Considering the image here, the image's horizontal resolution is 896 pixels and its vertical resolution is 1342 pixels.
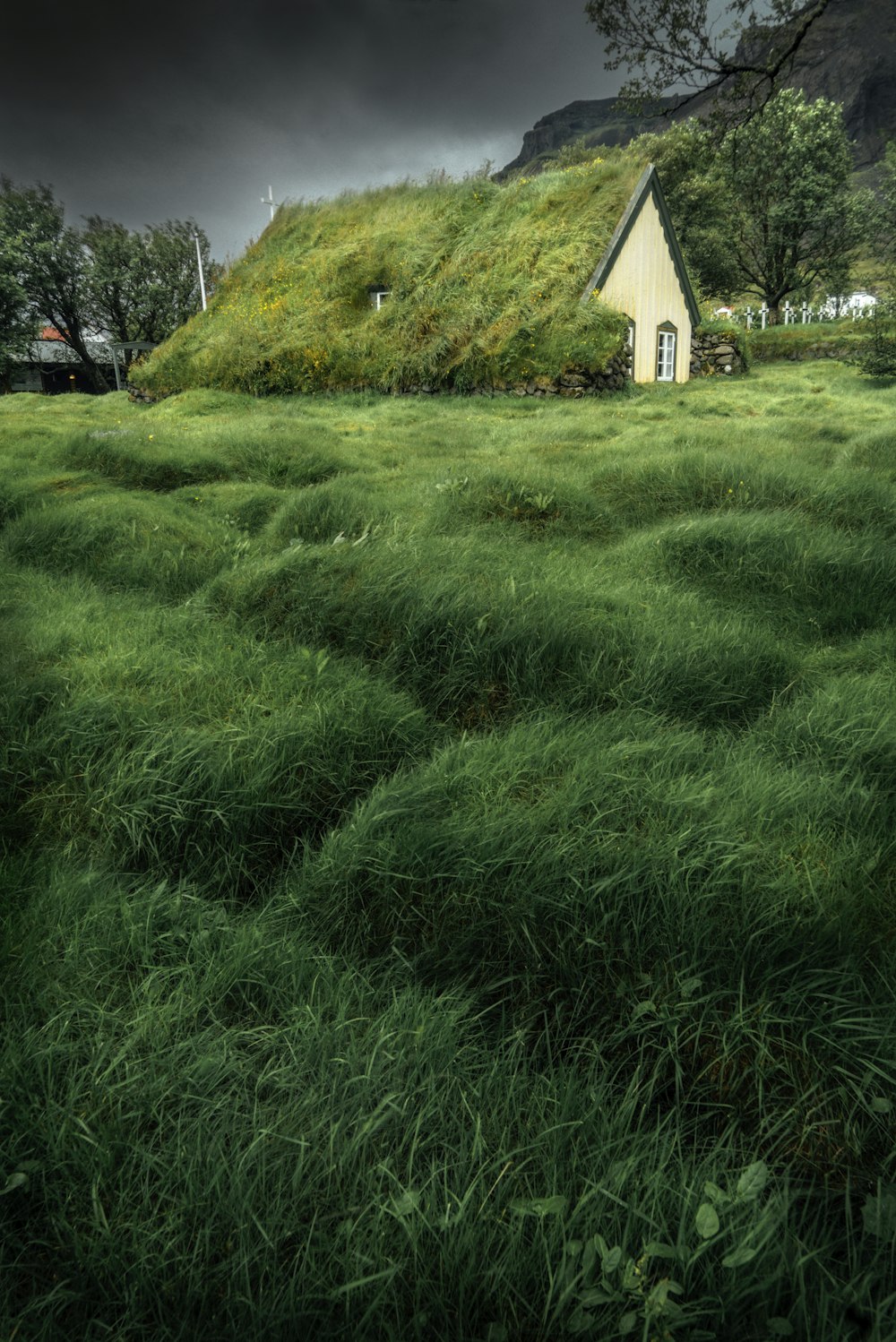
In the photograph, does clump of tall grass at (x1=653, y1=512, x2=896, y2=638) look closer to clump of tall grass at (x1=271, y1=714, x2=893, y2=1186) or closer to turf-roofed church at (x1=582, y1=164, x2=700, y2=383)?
clump of tall grass at (x1=271, y1=714, x2=893, y2=1186)

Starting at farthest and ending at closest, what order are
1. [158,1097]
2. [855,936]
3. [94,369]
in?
[94,369]
[855,936]
[158,1097]

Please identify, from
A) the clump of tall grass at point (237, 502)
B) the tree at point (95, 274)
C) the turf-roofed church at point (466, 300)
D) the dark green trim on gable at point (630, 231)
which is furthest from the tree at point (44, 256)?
the clump of tall grass at point (237, 502)

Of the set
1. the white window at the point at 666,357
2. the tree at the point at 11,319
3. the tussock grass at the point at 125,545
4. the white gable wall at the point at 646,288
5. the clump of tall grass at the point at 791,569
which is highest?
the tree at the point at 11,319

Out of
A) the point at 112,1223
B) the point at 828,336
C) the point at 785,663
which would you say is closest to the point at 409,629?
the point at 785,663

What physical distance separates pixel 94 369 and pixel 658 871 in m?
59.9

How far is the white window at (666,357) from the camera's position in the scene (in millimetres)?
21500

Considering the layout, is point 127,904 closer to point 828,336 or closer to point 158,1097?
point 158,1097

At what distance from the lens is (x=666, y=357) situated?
71.2ft

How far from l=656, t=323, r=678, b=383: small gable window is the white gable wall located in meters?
0.22

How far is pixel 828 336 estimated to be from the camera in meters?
30.2

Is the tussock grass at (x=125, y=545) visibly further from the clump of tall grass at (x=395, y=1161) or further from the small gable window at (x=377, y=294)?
the small gable window at (x=377, y=294)

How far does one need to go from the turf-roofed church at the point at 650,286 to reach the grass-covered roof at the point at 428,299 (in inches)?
15.4

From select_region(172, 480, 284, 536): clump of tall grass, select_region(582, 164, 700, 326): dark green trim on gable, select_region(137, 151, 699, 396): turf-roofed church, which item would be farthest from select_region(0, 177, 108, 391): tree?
select_region(172, 480, 284, 536): clump of tall grass

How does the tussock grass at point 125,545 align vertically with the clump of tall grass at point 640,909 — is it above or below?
above
